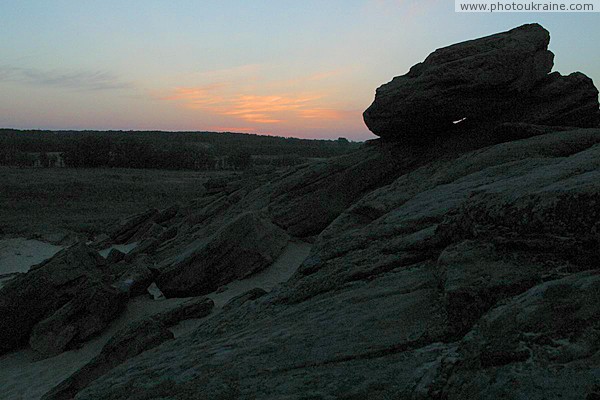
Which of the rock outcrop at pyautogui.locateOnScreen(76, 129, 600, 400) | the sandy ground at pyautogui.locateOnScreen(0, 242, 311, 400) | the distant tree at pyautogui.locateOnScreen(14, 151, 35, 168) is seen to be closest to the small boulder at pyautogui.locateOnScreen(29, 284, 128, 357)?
the sandy ground at pyautogui.locateOnScreen(0, 242, 311, 400)

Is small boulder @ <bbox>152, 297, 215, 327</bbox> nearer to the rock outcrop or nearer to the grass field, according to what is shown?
the rock outcrop

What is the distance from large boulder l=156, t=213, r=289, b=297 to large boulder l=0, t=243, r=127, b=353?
2074mm

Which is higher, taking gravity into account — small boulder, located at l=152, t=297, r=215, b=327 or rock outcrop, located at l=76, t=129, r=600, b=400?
rock outcrop, located at l=76, t=129, r=600, b=400

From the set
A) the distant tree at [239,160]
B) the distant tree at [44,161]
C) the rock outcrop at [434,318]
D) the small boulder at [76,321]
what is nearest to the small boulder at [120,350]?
the small boulder at [76,321]

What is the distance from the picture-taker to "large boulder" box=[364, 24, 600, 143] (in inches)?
648

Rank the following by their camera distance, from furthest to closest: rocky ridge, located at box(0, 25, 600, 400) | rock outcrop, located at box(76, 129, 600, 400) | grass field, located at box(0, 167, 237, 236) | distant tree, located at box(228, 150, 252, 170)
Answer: distant tree, located at box(228, 150, 252, 170) < grass field, located at box(0, 167, 237, 236) < rocky ridge, located at box(0, 25, 600, 400) < rock outcrop, located at box(76, 129, 600, 400)

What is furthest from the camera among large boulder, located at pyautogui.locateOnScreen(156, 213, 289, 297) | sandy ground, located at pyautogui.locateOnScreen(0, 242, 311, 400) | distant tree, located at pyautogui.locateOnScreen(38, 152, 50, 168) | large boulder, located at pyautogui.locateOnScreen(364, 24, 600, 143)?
distant tree, located at pyautogui.locateOnScreen(38, 152, 50, 168)

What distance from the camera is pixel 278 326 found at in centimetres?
819

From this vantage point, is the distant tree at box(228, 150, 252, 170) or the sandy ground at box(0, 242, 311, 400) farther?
the distant tree at box(228, 150, 252, 170)

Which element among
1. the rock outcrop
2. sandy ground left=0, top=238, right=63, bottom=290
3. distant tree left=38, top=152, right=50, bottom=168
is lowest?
sandy ground left=0, top=238, right=63, bottom=290

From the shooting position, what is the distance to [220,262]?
17688 mm

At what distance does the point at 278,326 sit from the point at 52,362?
1085cm

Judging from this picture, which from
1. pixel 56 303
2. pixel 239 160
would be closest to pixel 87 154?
pixel 239 160

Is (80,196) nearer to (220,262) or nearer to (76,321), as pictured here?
(76,321)
